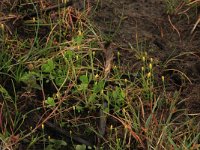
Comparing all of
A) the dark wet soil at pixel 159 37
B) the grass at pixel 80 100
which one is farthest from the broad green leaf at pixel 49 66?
the dark wet soil at pixel 159 37

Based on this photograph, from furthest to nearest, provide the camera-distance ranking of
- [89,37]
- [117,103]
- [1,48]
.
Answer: [89,37] → [1,48] → [117,103]

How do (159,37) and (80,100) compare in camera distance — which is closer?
(80,100)

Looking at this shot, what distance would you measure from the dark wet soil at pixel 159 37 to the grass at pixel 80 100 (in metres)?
0.05

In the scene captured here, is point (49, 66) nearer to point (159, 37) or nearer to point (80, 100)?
point (80, 100)

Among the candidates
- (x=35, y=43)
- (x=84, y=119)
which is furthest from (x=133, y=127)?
(x=35, y=43)

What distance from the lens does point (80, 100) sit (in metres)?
2.27

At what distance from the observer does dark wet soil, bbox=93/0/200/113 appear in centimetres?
247

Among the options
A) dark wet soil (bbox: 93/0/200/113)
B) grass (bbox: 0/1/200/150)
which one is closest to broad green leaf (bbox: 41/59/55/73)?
grass (bbox: 0/1/200/150)

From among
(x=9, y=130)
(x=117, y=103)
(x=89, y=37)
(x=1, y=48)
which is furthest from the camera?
(x=89, y=37)

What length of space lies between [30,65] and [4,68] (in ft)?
0.44

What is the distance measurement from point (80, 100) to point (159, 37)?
0.73 meters

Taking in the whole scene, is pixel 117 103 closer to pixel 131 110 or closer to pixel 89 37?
pixel 131 110

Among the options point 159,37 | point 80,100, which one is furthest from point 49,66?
→ point 159,37

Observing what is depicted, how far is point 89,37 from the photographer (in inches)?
104
